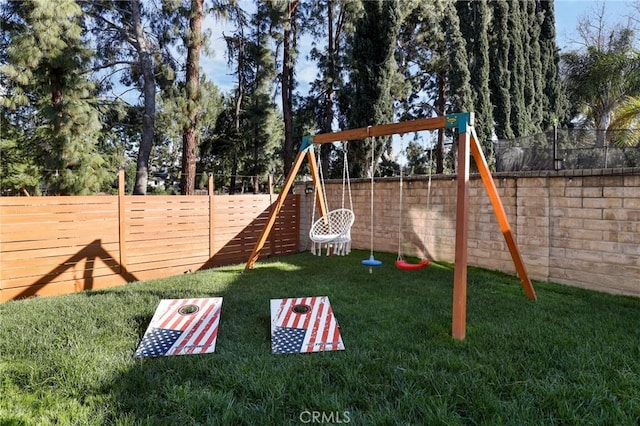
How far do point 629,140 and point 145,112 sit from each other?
9475 mm

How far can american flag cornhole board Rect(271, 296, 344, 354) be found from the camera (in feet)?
8.93

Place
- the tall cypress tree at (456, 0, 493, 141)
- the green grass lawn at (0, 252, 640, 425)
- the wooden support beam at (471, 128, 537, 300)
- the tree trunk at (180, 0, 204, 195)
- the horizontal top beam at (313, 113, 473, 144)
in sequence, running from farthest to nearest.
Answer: the tall cypress tree at (456, 0, 493, 141) < the tree trunk at (180, 0, 204, 195) < the wooden support beam at (471, 128, 537, 300) < the horizontal top beam at (313, 113, 473, 144) < the green grass lawn at (0, 252, 640, 425)

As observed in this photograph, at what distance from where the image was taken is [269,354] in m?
2.63

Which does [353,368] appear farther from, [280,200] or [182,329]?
[280,200]

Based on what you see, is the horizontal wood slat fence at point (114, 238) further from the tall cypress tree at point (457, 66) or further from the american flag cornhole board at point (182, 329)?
the tall cypress tree at point (457, 66)

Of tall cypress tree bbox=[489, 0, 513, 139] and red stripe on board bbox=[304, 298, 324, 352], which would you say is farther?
tall cypress tree bbox=[489, 0, 513, 139]

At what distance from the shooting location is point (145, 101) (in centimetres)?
762

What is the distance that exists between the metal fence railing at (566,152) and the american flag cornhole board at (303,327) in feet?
12.9

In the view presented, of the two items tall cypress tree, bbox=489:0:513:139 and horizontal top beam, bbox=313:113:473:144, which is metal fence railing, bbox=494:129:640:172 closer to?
horizontal top beam, bbox=313:113:473:144

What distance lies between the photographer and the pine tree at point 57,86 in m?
5.77

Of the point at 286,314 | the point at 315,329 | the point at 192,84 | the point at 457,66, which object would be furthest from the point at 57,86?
the point at 457,66

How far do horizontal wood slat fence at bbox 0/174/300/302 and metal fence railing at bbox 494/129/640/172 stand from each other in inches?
172

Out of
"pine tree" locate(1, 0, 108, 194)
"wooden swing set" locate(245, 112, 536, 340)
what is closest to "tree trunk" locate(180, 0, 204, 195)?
"pine tree" locate(1, 0, 108, 194)

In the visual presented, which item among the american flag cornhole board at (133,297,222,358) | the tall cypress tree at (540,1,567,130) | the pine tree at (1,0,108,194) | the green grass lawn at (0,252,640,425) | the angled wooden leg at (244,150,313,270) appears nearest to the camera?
the green grass lawn at (0,252,640,425)
